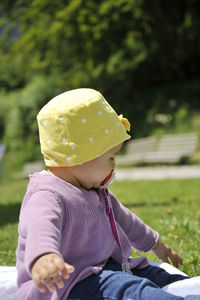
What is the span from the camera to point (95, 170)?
207cm

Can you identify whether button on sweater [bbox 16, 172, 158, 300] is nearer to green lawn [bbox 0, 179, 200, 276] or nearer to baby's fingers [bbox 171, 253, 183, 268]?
baby's fingers [bbox 171, 253, 183, 268]

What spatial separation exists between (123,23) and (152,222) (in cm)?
1302

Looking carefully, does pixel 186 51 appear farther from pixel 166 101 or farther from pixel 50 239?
pixel 50 239

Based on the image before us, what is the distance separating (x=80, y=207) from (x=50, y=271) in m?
0.55

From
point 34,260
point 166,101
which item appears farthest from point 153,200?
point 166,101

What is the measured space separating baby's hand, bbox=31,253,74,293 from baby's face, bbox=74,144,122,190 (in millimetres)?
585

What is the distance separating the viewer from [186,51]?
17.1 m

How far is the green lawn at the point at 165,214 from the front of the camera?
11.2ft

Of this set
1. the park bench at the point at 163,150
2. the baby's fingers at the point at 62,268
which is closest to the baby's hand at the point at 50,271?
the baby's fingers at the point at 62,268

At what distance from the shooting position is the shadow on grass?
5368 mm

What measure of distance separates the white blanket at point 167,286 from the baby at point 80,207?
0.18 metres

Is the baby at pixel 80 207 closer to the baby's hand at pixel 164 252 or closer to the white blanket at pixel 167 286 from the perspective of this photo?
the white blanket at pixel 167 286

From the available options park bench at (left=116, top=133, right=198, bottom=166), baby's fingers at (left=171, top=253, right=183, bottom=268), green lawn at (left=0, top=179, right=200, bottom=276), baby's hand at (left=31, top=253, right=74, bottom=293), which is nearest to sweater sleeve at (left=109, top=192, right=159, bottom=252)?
baby's fingers at (left=171, top=253, right=183, bottom=268)

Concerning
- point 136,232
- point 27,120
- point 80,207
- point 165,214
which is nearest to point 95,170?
point 80,207
